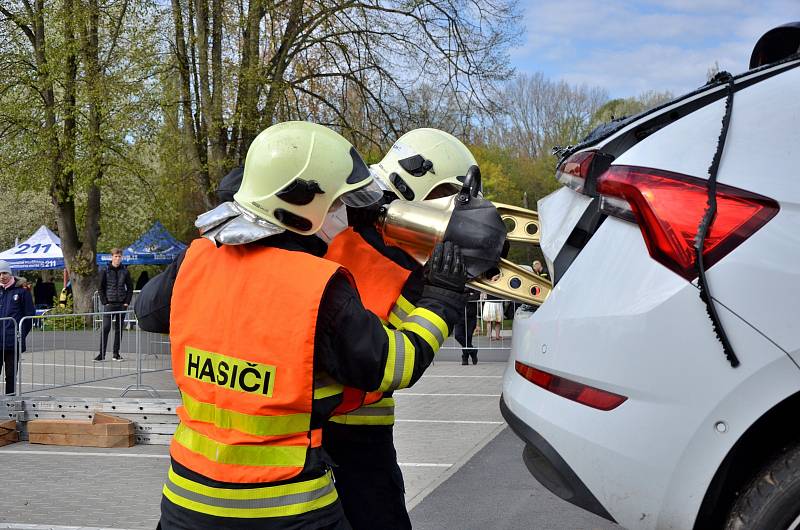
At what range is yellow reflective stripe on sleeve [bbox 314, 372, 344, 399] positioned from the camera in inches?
98.3

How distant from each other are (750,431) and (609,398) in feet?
1.16

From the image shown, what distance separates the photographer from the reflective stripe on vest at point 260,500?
2.40 metres

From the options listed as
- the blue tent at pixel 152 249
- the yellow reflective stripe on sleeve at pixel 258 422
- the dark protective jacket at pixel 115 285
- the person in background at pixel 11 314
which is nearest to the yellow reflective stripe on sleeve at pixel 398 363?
the yellow reflective stripe on sleeve at pixel 258 422

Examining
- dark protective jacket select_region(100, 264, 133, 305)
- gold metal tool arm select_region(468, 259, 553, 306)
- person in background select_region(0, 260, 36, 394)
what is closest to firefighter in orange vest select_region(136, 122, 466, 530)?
gold metal tool arm select_region(468, 259, 553, 306)

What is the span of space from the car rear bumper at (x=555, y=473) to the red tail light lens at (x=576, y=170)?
2.38 ft

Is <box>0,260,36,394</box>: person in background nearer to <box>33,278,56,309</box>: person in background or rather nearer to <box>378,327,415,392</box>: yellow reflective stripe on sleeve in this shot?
<box>378,327,415,392</box>: yellow reflective stripe on sleeve

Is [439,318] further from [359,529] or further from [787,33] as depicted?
[787,33]

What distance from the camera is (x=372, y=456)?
3232 millimetres

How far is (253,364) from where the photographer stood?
2.40 metres

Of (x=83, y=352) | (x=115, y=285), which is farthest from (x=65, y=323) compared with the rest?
(x=115, y=285)

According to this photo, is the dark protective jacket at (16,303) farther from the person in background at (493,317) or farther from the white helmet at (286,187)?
the white helmet at (286,187)

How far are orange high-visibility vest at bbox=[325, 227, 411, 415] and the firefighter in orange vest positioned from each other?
45cm

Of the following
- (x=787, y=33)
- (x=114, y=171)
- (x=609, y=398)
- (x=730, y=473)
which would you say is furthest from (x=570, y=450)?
(x=114, y=171)

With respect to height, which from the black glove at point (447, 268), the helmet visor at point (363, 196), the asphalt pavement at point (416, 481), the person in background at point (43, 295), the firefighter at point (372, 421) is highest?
the helmet visor at point (363, 196)
